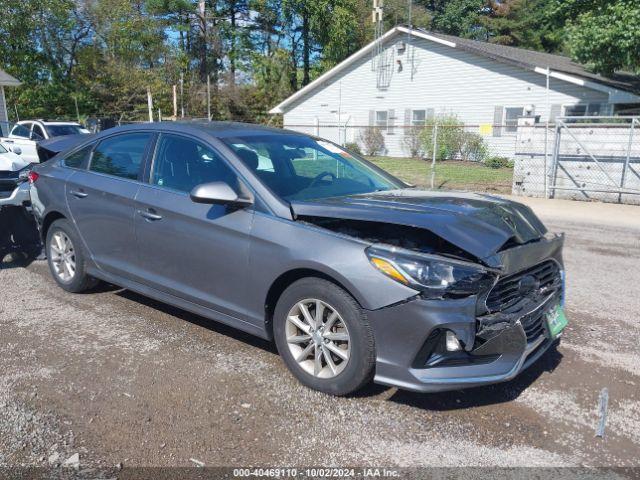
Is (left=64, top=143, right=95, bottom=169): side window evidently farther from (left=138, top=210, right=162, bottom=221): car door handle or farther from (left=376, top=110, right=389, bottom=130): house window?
(left=376, top=110, right=389, bottom=130): house window

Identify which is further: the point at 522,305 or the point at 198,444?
the point at 522,305

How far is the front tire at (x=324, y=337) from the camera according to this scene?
10.5 ft

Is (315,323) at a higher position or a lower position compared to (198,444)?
higher

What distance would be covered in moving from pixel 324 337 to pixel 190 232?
1335 millimetres

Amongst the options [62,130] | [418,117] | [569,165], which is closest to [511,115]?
[418,117]

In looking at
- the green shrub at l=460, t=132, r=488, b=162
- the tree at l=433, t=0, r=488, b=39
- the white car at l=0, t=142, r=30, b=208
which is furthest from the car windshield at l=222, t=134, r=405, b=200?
the tree at l=433, t=0, r=488, b=39

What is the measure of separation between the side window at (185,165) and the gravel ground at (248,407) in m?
1.21

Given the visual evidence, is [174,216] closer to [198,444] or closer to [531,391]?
[198,444]

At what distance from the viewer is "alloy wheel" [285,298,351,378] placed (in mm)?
3340

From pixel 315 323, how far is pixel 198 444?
3.14 feet

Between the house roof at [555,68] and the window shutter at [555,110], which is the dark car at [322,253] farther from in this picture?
the window shutter at [555,110]

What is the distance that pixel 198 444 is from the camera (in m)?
2.98

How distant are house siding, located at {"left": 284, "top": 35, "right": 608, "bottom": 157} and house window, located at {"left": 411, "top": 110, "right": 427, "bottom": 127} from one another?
189mm

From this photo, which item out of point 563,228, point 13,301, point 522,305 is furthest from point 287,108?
point 522,305
